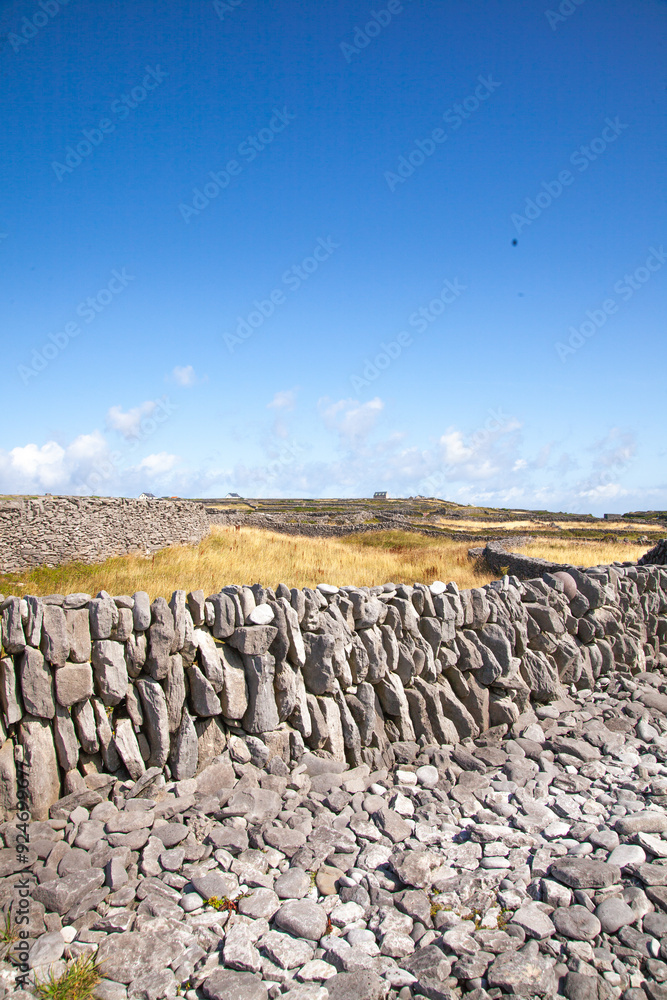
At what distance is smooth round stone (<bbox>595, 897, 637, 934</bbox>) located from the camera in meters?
4.09

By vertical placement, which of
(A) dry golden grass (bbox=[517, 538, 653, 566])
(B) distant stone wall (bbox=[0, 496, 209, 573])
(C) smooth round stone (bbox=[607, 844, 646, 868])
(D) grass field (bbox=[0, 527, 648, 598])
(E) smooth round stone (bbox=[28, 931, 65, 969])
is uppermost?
(B) distant stone wall (bbox=[0, 496, 209, 573])

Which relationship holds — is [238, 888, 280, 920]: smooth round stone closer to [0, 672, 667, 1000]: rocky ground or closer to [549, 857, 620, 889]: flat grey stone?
[0, 672, 667, 1000]: rocky ground

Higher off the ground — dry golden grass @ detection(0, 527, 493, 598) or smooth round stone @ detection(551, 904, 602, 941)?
dry golden grass @ detection(0, 527, 493, 598)

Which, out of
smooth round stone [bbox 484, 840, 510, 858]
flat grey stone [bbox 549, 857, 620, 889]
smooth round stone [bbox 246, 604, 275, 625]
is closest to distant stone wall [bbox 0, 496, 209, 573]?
smooth round stone [bbox 246, 604, 275, 625]

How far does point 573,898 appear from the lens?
4422 mm

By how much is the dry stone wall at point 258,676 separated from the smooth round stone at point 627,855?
7.92 ft

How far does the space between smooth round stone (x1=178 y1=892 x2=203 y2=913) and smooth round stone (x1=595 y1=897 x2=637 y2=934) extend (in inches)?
115

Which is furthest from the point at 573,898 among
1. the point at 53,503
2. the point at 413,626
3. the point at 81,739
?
the point at 53,503

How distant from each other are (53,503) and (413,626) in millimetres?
17246

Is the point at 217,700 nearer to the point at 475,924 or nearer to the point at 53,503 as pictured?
the point at 475,924

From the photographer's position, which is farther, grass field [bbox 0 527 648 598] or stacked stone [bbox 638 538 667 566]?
stacked stone [bbox 638 538 667 566]

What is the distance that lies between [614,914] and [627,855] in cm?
83

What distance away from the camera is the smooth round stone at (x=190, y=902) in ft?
14.1

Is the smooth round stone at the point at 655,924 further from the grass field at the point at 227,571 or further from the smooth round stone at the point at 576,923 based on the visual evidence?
the grass field at the point at 227,571
